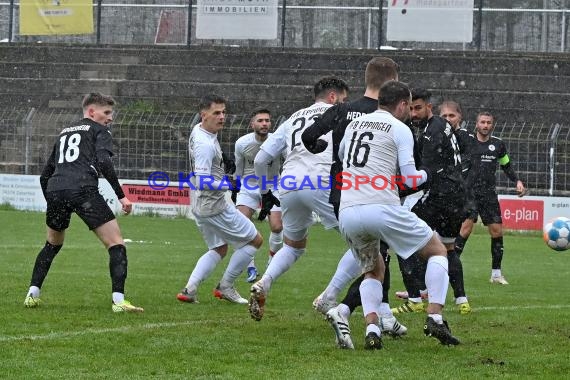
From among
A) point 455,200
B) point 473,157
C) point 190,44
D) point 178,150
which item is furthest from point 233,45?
point 455,200

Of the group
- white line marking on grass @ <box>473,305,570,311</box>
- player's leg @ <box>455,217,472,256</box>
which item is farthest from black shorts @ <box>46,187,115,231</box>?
player's leg @ <box>455,217,472,256</box>

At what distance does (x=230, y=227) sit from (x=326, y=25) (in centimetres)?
1982

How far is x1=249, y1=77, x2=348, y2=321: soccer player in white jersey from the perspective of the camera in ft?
31.8

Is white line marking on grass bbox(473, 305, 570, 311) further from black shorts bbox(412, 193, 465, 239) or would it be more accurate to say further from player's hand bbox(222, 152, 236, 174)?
player's hand bbox(222, 152, 236, 174)

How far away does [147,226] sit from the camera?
22.5 metres

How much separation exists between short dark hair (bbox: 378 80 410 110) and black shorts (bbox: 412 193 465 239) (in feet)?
7.46

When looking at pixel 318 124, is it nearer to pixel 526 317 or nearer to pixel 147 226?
pixel 526 317

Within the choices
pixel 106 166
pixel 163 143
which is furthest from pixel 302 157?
pixel 163 143

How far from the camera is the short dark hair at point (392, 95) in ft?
27.0

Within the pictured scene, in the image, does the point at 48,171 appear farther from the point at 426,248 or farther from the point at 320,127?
the point at 426,248

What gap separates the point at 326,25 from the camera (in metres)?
30.4

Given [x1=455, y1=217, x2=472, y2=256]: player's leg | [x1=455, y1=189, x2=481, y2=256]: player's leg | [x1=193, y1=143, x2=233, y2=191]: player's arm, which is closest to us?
[x1=193, y1=143, x2=233, y2=191]: player's arm

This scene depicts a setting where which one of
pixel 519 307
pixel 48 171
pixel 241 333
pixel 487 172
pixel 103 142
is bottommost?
pixel 519 307

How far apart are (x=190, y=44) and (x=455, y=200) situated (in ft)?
69.4
